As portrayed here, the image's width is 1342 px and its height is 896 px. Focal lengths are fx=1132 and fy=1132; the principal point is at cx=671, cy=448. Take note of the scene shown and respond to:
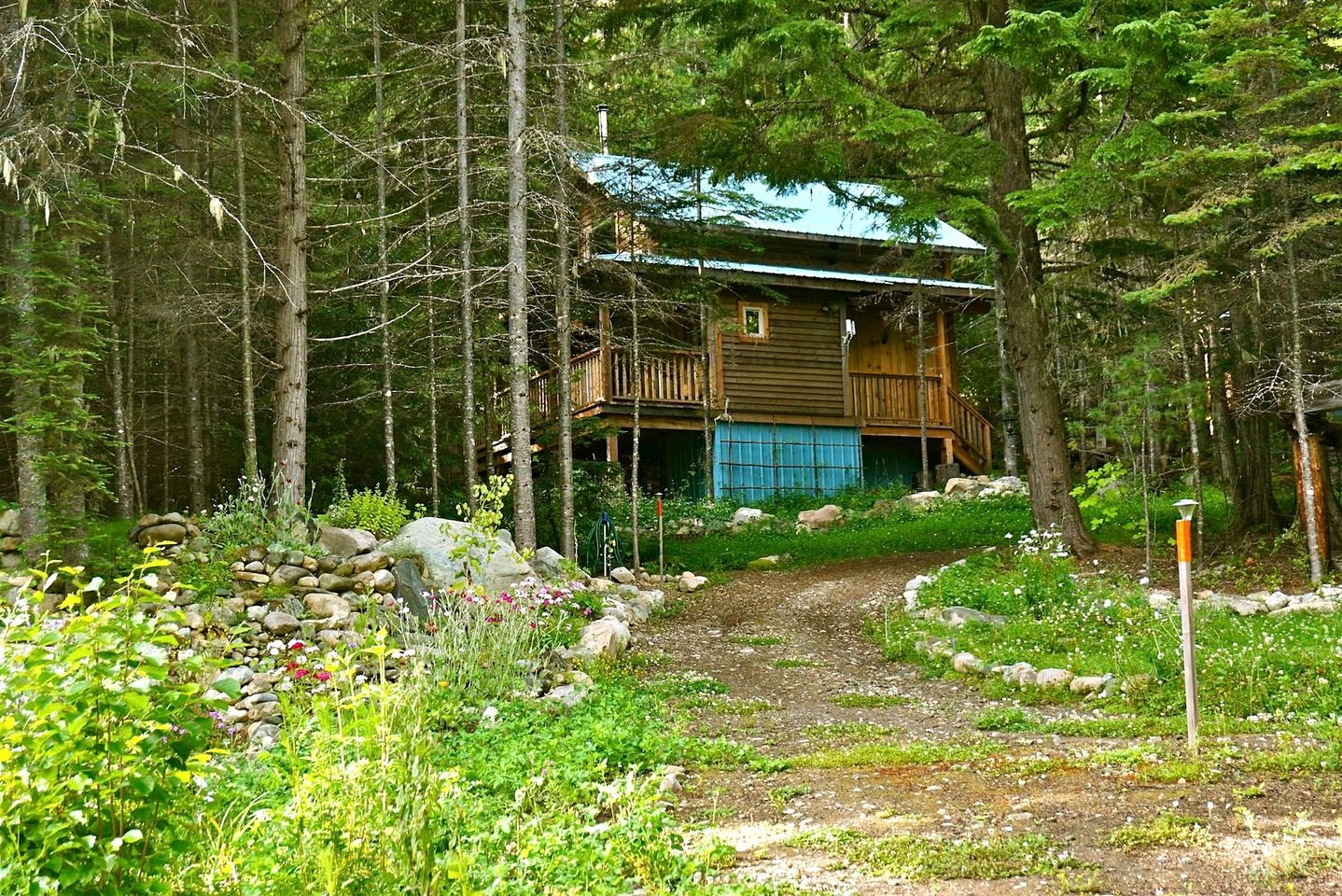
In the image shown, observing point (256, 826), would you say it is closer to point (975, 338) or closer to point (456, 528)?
point (456, 528)

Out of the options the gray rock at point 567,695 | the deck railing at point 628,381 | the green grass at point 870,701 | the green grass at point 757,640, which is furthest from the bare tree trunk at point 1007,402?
the gray rock at point 567,695

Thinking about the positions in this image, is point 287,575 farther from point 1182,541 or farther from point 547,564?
point 1182,541

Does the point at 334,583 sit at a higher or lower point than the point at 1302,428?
lower

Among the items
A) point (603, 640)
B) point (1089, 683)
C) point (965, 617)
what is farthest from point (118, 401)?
point (1089, 683)

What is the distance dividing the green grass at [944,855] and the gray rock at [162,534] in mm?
7539

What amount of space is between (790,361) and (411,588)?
14735mm

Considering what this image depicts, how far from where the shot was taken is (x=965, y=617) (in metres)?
11.7

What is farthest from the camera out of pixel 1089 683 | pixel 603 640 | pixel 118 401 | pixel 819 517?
pixel 819 517

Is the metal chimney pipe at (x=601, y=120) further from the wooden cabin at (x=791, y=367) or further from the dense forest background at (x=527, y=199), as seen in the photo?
the wooden cabin at (x=791, y=367)

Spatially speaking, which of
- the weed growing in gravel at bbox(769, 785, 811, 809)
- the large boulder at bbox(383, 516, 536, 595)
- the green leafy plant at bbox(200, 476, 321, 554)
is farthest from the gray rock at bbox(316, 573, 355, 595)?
the weed growing in gravel at bbox(769, 785, 811, 809)

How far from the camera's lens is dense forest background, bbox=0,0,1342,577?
36.7 ft

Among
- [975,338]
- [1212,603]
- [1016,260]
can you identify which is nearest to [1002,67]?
[1016,260]

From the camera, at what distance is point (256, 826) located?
450 cm

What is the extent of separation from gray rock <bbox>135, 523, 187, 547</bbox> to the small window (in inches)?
584
